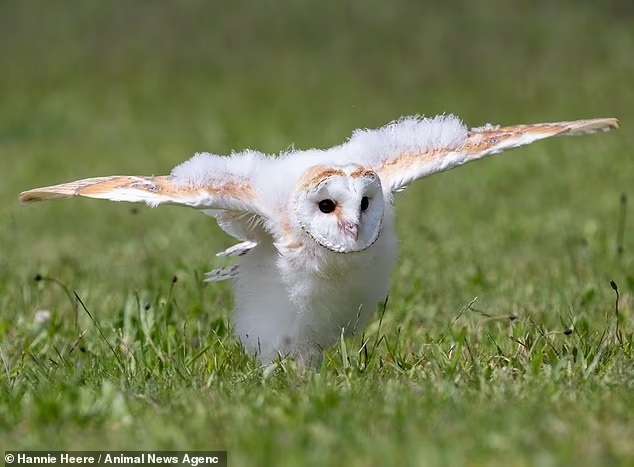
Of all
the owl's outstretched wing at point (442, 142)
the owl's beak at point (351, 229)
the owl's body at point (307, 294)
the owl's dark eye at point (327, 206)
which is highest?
the owl's outstretched wing at point (442, 142)

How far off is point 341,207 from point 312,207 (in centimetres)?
11

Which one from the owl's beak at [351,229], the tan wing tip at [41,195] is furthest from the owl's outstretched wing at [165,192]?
the owl's beak at [351,229]

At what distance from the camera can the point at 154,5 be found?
1886 centimetres

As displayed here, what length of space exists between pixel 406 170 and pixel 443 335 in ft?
2.81

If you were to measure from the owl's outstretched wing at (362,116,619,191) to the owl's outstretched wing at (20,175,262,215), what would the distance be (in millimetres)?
570

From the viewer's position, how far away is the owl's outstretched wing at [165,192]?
4.03 m

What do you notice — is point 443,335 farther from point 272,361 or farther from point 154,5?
point 154,5

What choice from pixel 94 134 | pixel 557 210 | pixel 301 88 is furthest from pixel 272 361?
pixel 301 88

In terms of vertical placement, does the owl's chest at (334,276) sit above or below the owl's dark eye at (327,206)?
below

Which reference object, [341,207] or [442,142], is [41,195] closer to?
[341,207]

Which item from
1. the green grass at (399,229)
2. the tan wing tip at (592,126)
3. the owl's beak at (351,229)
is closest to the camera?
the green grass at (399,229)

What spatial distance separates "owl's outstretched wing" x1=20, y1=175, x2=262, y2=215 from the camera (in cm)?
403

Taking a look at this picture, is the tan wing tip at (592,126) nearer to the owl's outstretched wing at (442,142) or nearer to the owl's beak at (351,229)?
the owl's outstretched wing at (442,142)

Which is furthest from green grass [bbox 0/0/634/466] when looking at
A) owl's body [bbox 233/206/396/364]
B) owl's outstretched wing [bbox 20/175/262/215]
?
owl's outstretched wing [bbox 20/175/262/215]
